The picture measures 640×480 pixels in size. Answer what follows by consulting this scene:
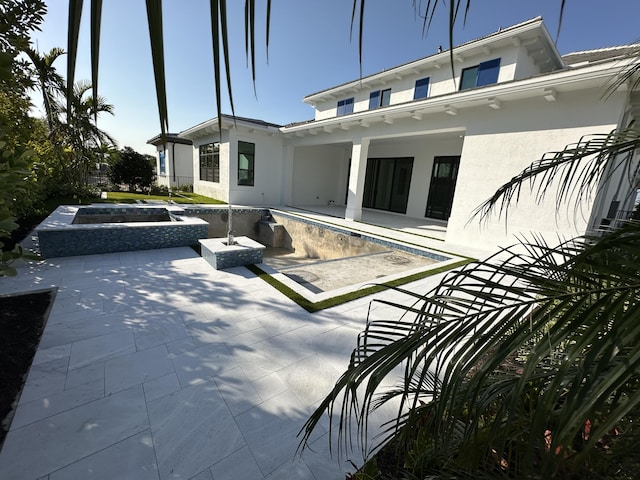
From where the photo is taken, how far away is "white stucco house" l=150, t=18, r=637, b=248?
664 centimetres

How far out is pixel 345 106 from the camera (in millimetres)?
15219

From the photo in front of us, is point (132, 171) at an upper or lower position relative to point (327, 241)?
upper

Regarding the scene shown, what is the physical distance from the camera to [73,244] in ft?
20.0

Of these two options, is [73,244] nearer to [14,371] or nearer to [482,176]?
[14,371]

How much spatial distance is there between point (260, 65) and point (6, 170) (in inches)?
102

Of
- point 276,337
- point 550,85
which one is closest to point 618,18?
point 276,337

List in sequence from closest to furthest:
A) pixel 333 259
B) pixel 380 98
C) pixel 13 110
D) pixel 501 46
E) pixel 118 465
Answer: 1. pixel 118 465
2. pixel 13 110
3. pixel 333 259
4. pixel 501 46
5. pixel 380 98

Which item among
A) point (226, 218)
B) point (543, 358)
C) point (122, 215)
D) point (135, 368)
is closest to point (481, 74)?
point (226, 218)

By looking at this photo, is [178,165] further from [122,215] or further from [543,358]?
[543,358]

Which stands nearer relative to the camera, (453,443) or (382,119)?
(453,443)

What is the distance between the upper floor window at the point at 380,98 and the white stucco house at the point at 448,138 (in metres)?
0.06

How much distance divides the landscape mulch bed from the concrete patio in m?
0.10

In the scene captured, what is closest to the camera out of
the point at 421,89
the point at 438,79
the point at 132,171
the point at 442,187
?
the point at 438,79

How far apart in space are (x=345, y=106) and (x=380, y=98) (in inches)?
94.2
